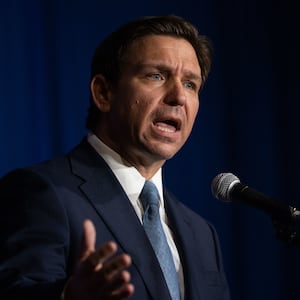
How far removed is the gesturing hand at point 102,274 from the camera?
104cm

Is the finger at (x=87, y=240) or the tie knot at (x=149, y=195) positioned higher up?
the finger at (x=87, y=240)

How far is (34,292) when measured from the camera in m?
1.25

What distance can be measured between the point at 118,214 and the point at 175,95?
408 mm

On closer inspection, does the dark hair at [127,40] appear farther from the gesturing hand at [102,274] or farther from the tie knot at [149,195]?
the gesturing hand at [102,274]

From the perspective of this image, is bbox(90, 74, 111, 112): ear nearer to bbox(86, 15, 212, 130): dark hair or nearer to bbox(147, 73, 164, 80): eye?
bbox(86, 15, 212, 130): dark hair

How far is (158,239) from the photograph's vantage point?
167 centimetres

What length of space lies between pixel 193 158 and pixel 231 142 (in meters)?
0.21

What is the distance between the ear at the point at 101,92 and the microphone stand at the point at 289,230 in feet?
2.42

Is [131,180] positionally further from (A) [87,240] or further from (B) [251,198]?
(A) [87,240]

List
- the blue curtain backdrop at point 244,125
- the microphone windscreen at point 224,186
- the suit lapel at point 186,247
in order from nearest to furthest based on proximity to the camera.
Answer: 1. the microphone windscreen at point 224,186
2. the suit lapel at point 186,247
3. the blue curtain backdrop at point 244,125

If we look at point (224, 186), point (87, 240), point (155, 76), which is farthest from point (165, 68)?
point (87, 240)

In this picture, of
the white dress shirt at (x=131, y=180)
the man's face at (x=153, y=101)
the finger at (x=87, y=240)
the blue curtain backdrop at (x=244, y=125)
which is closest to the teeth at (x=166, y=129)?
the man's face at (x=153, y=101)

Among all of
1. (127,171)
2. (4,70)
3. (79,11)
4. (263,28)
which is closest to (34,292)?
(127,171)

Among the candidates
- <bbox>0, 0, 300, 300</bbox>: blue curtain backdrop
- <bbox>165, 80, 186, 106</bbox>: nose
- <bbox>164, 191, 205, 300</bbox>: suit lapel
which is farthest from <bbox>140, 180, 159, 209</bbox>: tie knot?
<bbox>0, 0, 300, 300</bbox>: blue curtain backdrop
